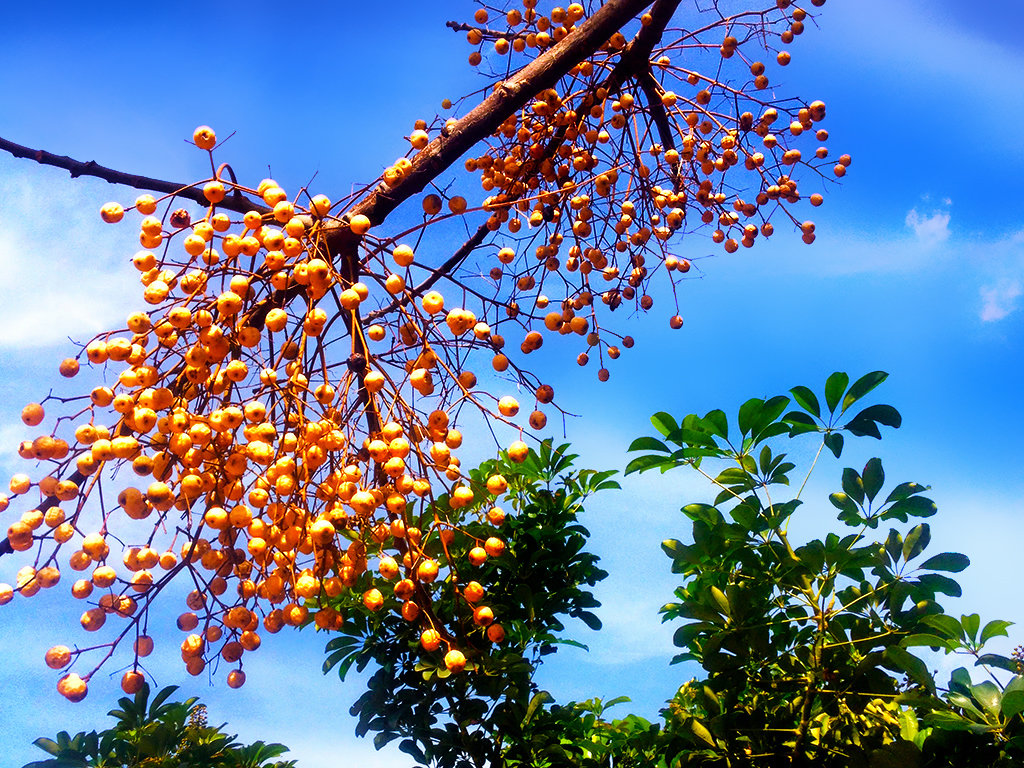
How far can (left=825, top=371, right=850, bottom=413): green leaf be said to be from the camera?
161cm

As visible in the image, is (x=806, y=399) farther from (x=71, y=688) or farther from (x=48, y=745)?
(x=48, y=745)

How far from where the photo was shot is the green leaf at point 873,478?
156cm

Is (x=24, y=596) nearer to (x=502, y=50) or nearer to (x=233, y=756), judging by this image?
(x=233, y=756)

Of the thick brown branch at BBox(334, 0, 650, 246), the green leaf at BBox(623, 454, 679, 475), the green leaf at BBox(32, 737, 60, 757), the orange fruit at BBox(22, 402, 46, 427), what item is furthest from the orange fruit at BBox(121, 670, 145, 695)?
the green leaf at BBox(623, 454, 679, 475)

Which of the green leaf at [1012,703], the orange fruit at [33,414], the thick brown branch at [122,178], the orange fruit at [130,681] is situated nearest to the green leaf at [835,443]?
the green leaf at [1012,703]

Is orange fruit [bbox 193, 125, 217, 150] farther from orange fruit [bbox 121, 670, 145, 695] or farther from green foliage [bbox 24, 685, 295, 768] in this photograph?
green foliage [bbox 24, 685, 295, 768]

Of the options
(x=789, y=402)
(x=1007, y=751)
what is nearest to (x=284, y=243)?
(x=789, y=402)

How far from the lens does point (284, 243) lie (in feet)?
4.65

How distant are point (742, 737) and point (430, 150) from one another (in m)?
1.35

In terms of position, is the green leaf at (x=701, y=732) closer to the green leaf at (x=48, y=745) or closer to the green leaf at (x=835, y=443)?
the green leaf at (x=835, y=443)

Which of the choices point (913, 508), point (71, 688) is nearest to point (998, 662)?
point (913, 508)

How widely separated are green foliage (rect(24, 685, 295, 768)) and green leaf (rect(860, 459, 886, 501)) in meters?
1.57

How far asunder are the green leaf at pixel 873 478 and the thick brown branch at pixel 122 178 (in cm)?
131

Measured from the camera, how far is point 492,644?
6.38ft
